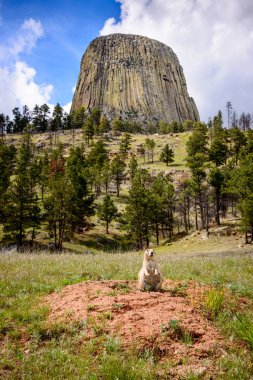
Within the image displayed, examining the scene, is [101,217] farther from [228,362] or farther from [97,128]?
[97,128]

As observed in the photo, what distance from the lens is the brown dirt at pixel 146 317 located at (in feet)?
17.4

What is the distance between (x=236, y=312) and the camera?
7.08 m

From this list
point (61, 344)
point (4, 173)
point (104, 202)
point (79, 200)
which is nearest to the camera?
point (61, 344)

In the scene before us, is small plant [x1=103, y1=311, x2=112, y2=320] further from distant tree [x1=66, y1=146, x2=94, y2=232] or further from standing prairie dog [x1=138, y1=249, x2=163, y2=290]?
distant tree [x1=66, y1=146, x2=94, y2=232]

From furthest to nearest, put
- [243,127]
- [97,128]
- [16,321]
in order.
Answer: [243,127], [97,128], [16,321]

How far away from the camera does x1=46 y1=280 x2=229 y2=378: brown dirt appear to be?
5305 millimetres

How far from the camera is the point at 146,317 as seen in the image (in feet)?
21.1

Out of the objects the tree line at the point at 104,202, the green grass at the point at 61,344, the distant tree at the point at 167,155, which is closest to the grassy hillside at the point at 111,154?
the distant tree at the point at 167,155

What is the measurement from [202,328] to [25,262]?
8992 mm

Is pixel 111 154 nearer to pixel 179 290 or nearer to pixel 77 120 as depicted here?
pixel 77 120

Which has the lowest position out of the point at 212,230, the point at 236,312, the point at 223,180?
the point at 212,230

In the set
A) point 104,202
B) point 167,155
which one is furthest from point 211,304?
point 167,155

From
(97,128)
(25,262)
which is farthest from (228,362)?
(97,128)

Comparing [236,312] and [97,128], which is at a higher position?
[97,128]
